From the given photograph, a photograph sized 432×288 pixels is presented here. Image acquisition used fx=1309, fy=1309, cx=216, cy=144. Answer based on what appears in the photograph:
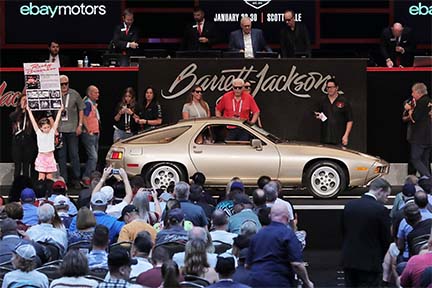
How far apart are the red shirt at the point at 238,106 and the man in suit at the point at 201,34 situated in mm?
2023

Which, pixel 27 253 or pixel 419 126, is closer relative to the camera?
pixel 27 253

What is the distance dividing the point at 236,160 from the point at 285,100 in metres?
2.75

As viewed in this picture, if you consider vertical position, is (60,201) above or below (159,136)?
below

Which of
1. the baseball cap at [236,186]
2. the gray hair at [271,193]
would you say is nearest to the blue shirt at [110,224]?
the gray hair at [271,193]

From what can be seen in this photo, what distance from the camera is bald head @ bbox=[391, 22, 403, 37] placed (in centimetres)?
2588

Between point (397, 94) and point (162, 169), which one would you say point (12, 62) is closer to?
point (162, 169)

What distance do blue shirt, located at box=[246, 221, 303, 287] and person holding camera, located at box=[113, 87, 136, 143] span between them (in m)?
11.5

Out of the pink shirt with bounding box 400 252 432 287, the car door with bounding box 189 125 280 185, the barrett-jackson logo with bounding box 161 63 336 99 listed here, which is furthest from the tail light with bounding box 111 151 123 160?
the pink shirt with bounding box 400 252 432 287

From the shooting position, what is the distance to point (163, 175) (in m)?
23.1

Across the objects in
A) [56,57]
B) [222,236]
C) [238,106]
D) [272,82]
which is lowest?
[222,236]

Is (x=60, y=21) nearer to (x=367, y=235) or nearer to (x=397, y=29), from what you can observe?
(x=397, y=29)

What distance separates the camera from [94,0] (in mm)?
27578

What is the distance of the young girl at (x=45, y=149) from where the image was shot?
2330 centimetres

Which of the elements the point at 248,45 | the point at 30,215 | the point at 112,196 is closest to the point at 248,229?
the point at 112,196
